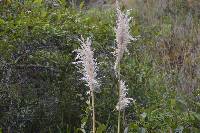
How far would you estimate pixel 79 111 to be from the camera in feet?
13.1

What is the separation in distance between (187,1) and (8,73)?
17.9 feet

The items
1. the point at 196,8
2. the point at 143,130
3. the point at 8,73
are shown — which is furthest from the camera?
the point at 196,8

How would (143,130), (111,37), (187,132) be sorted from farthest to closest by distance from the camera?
(111,37)
(187,132)
(143,130)

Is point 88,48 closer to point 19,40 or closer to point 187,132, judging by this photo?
point 187,132

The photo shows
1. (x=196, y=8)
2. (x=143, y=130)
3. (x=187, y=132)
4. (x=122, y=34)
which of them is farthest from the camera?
(x=196, y=8)

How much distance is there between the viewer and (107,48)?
4098 mm

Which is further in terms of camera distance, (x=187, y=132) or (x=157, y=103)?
(x=157, y=103)

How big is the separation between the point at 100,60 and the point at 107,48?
138 mm

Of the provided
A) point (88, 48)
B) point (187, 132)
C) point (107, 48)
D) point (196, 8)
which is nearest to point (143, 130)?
point (187, 132)

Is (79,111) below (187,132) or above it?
above

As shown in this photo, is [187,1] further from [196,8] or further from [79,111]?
[79,111]

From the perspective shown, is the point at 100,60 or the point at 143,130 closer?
the point at 143,130

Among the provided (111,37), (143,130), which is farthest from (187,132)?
(111,37)

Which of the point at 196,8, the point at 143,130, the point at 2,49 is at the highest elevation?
the point at 196,8
